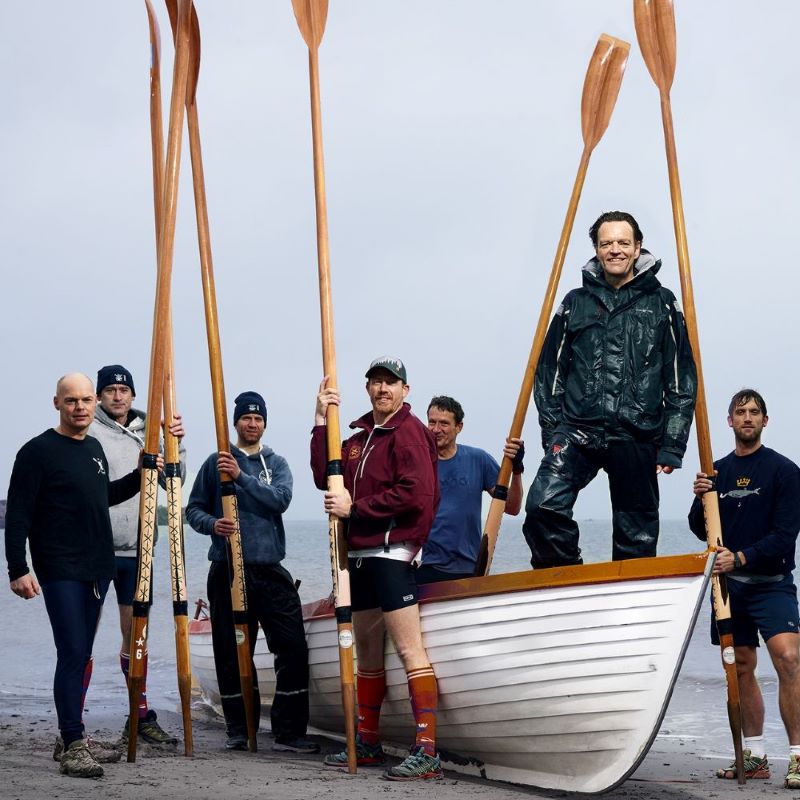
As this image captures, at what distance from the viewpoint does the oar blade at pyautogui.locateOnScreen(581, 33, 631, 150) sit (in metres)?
6.89

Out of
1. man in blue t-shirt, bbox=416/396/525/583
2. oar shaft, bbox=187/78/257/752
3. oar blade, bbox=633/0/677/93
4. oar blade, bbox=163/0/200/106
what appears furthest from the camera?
oar blade, bbox=163/0/200/106

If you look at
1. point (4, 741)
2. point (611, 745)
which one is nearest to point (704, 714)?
point (611, 745)

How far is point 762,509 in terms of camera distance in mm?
5637

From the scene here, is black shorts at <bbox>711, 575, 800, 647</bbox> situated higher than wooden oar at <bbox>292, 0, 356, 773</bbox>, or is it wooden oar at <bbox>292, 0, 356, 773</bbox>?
wooden oar at <bbox>292, 0, 356, 773</bbox>

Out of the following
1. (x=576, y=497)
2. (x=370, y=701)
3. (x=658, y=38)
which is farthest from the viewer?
(x=658, y=38)

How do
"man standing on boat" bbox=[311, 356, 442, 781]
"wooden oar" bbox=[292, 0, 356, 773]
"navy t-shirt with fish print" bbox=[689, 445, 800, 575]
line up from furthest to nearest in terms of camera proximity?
1. "navy t-shirt with fish print" bbox=[689, 445, 800, 575]
2. "wooden oar" bbox=[292, 0, 356, 773]
3. "man standing on boat" bbox=[311, 356, 442, 781]

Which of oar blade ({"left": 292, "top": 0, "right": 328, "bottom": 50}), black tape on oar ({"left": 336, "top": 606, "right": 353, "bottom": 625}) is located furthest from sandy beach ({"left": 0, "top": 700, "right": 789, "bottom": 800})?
oar blade ({"left": 292, "top": 0, "right": 328, "bottom": 50})

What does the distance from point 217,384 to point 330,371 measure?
87 centimetres

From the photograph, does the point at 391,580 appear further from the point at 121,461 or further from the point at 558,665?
the point at 121,461

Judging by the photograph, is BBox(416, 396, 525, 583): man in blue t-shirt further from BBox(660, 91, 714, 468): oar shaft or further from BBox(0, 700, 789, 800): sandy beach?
BBox(0, 700, 789, 800): sandy beach

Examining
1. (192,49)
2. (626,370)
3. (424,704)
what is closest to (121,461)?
(424,704)

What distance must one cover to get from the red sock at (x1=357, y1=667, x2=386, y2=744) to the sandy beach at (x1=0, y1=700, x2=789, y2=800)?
24 centimetres

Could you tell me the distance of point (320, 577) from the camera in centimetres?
3083

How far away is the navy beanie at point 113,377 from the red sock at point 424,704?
2.11m
